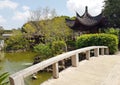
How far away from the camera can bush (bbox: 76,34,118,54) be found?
1712 cm

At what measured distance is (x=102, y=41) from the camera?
687 inches

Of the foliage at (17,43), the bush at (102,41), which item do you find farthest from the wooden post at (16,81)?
the foliage at (17,43)

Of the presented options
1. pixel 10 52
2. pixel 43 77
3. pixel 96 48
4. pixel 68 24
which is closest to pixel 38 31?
pixel 10 52

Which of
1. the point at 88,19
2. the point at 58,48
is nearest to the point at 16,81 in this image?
the point at 58,48

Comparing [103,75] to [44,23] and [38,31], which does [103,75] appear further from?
[38,31]

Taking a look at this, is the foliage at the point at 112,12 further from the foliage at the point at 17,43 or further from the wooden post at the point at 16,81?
the wooden post at the point at 16,81

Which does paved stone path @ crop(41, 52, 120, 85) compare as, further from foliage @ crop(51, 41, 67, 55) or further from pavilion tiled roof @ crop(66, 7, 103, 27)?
pavilion tiled roof @ crop(66, 7, 103, 27)

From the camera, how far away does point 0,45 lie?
36.4 m

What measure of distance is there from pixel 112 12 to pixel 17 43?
17.3 m

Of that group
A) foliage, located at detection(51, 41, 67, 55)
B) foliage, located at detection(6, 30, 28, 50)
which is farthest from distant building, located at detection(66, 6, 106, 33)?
foliage, located at detection(6, 30, 28, 50)

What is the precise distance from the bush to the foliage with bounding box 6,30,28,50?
1915cm

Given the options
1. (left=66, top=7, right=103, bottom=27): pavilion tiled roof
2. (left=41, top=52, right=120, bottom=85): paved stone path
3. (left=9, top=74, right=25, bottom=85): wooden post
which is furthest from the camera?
(left=66, top=7, right=103, bottom=27): pavilion tiled roof

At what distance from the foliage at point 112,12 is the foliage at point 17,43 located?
15.8m

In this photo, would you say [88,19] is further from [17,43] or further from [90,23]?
[17,43]
